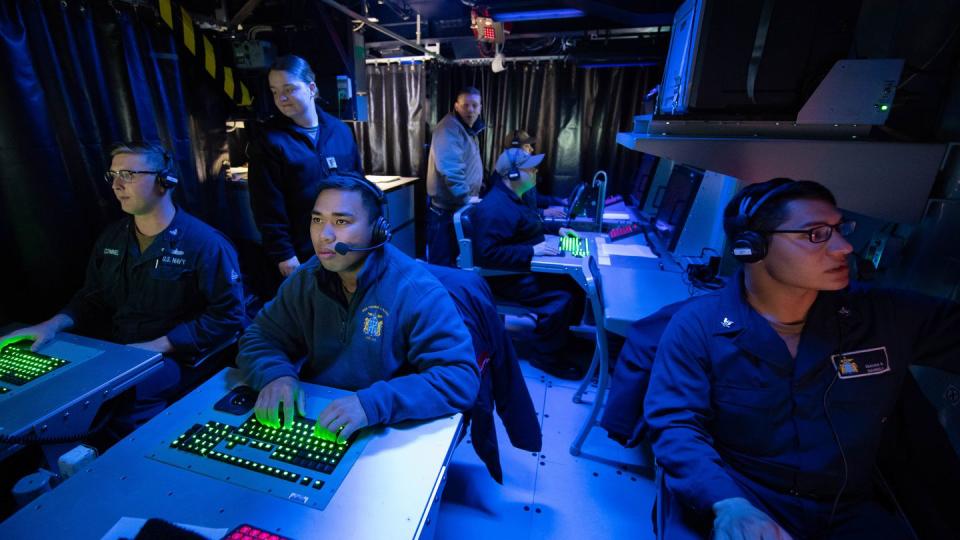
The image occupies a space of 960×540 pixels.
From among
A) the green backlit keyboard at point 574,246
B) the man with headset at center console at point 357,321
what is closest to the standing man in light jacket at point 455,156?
the green backlit keyboard at point 574,246

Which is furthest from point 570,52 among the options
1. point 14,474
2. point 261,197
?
point 14,474

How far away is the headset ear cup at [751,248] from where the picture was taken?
44.7 inches

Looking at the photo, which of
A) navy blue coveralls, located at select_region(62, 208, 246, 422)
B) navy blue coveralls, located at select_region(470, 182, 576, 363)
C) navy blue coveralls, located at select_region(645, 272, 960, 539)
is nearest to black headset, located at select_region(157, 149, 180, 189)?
navy blue coveralls, located at select_region(62, 208, 246, 422)

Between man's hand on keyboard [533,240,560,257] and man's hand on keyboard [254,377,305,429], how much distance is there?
180 centimetres

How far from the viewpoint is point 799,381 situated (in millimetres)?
1130

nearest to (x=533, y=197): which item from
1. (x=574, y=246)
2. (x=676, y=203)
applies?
(x=574, y=246)

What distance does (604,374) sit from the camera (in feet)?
6.68

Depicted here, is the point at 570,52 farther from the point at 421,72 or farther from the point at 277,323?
the point at 277,323

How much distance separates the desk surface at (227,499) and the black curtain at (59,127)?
5.64 ft

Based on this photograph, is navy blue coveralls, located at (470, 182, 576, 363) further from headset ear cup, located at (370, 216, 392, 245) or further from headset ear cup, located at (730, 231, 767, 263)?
headset ear cup, located at (730, 231, 767, 263)

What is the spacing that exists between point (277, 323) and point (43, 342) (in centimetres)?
83

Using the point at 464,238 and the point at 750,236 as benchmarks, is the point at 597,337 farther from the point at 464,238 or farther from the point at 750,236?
the point at 464,238

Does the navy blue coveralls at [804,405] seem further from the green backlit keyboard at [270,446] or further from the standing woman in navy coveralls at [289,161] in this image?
the standing woman in navy coveralls at [289,161]

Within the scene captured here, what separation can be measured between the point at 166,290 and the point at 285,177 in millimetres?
892
